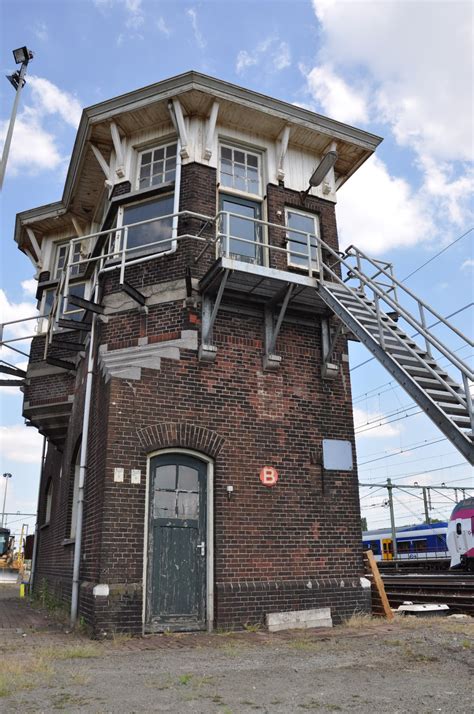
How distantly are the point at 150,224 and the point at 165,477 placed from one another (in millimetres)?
4959

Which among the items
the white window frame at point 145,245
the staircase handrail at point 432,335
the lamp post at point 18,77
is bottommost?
the staircase handrail at point 432,335

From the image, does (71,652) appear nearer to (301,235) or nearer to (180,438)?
(180,438)

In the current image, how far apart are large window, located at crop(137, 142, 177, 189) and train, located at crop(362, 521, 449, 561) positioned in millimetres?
24675

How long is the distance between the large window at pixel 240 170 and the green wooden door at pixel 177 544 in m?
5.68

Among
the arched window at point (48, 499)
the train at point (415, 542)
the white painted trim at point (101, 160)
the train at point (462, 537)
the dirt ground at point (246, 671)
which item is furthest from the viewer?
the train at point (415, 542)

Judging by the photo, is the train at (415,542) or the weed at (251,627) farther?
the train at (415,542)

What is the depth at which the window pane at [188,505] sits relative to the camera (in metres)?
9.13

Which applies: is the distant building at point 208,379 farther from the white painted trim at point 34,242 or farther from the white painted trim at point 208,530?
the white painted trim at point 34,242

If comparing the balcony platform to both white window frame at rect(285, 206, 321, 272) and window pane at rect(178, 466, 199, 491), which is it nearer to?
white window frame at rect(285, 206, 321, 272)

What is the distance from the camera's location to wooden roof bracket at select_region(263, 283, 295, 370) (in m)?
9.98

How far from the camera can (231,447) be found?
9.56m

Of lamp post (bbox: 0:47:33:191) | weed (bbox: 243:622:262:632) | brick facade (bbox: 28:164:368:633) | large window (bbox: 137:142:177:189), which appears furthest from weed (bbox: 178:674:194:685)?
lamp post (bbox: 0:47:33:191)

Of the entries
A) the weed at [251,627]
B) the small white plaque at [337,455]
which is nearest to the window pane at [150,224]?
the small white plaque at [337,455]

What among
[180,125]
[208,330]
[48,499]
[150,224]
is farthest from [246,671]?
[48,499]
